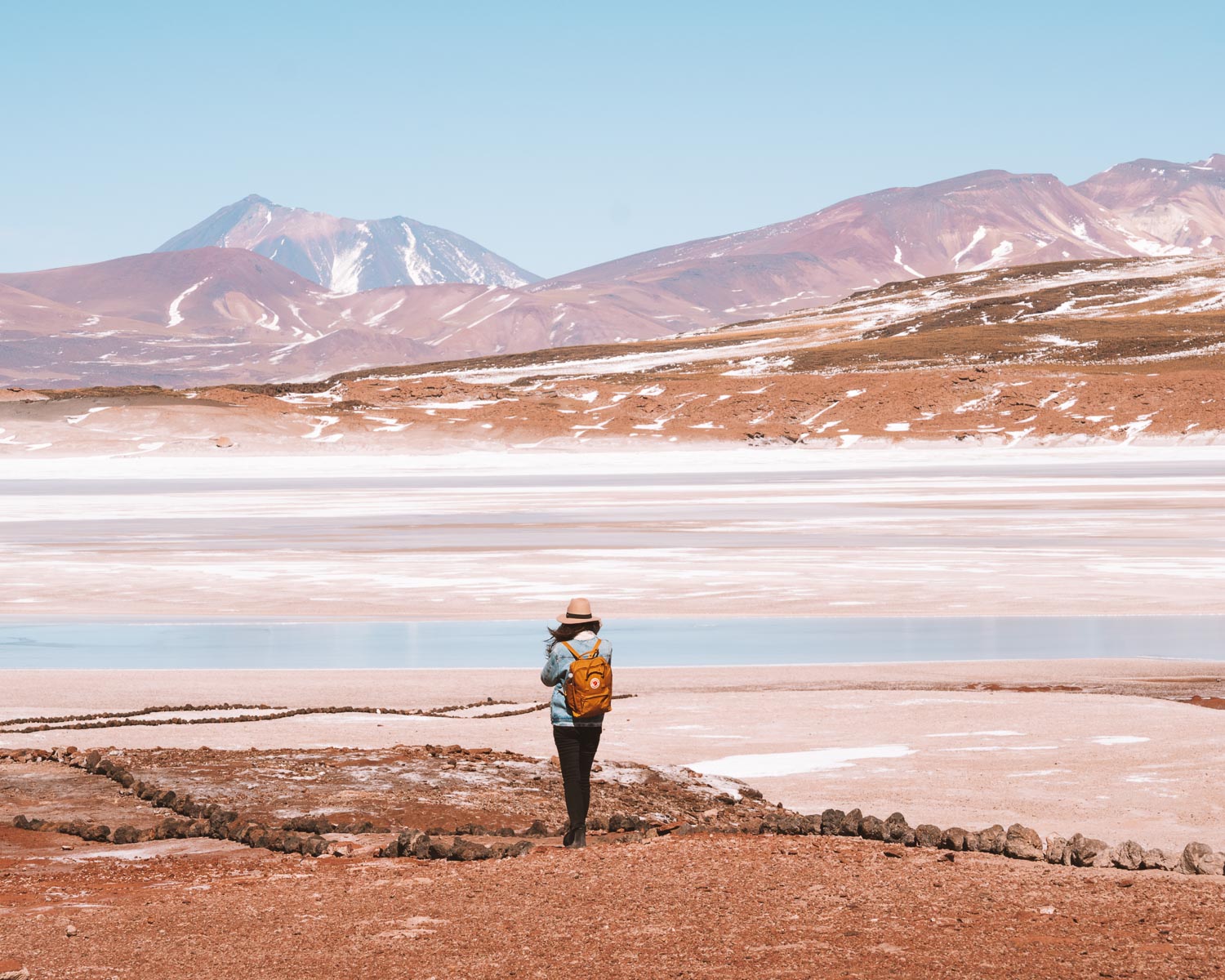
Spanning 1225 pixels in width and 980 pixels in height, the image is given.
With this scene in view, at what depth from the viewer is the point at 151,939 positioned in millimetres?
7809

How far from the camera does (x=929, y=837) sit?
9.41 meters

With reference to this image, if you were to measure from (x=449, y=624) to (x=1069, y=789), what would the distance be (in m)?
11.6

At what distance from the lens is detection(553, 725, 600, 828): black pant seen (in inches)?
363

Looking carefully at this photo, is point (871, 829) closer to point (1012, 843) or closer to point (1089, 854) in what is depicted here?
point (1012, 843)

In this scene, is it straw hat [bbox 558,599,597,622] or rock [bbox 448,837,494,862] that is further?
rock [bbox 448,837,494,862]

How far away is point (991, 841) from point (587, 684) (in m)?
2.59

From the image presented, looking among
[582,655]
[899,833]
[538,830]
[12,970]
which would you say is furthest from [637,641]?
[12,970]

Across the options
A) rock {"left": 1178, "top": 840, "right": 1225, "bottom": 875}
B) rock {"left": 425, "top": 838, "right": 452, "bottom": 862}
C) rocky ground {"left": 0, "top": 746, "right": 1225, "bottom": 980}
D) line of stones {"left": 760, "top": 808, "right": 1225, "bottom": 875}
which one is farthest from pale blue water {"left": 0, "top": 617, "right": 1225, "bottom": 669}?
rock {"left": 1178, "top": 840, "right": 1225, "bottom": 875}

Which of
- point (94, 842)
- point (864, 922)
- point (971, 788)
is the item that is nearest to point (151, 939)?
point (94, 842)

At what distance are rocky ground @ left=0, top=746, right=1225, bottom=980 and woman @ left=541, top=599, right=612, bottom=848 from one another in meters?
0.33

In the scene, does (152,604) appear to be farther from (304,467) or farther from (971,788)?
(304,467)

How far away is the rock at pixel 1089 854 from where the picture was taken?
29.1ft

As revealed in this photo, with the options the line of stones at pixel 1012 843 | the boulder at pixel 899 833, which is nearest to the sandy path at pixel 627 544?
the line of stones at pixel 1012 843

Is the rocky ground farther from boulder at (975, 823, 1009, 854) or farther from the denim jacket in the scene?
the denim jacket
